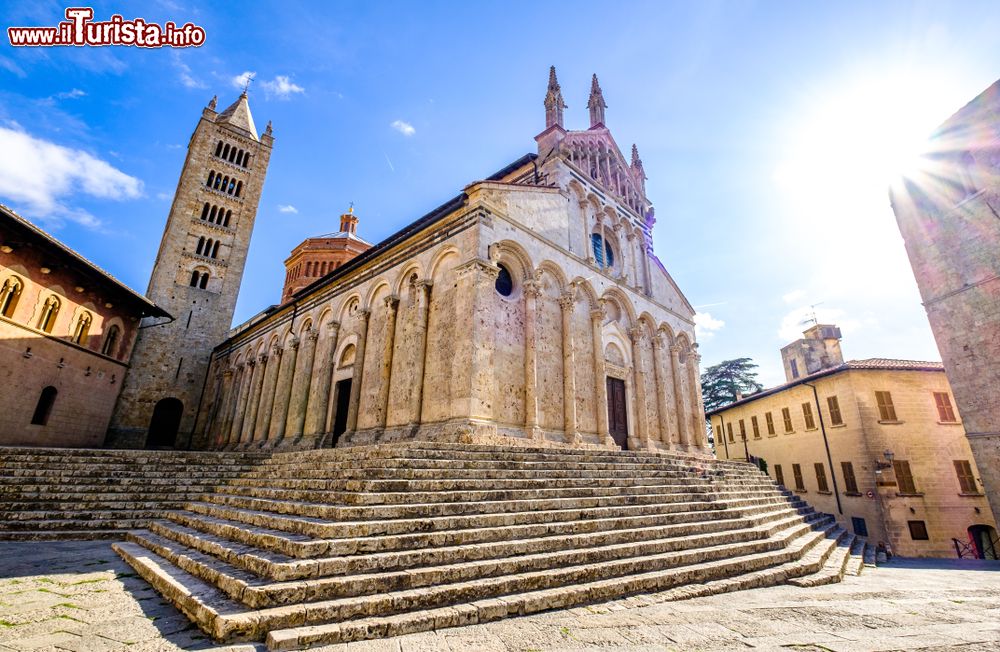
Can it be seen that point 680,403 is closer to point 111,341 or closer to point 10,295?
point 10,295

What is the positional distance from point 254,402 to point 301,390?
201 inches

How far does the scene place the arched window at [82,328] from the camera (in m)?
17.0

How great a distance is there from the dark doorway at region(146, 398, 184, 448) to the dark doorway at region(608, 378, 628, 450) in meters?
23.9

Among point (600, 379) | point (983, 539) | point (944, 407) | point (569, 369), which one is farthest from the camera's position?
point (944, 407)

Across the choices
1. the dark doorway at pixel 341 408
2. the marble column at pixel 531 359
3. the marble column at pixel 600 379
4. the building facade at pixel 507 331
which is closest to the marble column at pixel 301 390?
the building facade at pixel 507 331

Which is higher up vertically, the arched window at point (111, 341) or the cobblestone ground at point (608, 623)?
the arched window at point (111, 341)

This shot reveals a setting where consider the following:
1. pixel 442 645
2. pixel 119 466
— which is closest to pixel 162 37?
pixel 119 466

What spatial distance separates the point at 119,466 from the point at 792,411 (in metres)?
26.9

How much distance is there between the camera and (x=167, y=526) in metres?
6.74

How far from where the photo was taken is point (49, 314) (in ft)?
52.0

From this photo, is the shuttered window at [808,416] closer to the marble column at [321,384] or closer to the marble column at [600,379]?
the marble column at [600,379]

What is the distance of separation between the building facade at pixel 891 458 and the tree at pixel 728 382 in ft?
43.7

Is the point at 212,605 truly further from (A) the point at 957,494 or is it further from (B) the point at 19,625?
(A) the point at 957,494

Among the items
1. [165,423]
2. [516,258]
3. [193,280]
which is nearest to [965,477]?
[516,258]
